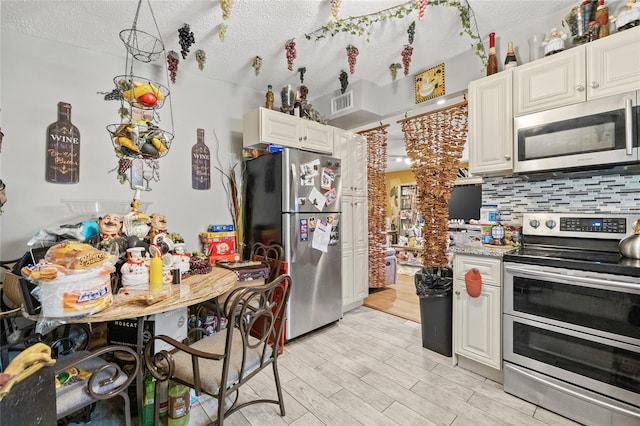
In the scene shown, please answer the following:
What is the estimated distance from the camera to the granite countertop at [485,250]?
6.36 ft

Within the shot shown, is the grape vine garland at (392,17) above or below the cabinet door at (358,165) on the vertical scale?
above

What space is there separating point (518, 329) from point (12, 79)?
392 cm

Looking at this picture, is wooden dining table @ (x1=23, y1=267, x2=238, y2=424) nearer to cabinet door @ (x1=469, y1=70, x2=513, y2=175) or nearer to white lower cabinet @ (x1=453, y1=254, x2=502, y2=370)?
white lower cabinet @ (x1=453, y1=254, x2=502, y2=370)

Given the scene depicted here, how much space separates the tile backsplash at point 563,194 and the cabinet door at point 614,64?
58cm

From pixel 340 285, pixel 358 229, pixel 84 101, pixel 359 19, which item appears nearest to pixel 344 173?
pixel 358 229

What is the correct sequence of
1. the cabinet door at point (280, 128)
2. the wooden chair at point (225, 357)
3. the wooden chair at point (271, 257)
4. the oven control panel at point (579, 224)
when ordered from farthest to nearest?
the cabinet door at point (280, 128), the wooden chair at point (271, 257), the oven control panel at point (579, 224), the wooden chair at point (225, 357)

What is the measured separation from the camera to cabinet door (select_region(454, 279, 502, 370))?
1926 mm

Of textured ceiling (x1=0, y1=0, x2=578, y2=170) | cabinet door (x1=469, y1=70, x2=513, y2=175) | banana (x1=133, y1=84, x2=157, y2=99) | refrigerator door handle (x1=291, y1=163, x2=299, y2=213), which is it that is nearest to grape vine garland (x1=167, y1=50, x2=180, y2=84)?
textured ceiling (x1=0, y1=0, x2=578, y2=170)

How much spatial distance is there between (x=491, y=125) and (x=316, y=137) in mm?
1590

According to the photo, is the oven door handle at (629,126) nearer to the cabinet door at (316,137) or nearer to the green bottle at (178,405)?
the cabinet door at (316,137)

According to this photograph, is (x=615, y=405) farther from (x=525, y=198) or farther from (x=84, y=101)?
(x=84, y=101)

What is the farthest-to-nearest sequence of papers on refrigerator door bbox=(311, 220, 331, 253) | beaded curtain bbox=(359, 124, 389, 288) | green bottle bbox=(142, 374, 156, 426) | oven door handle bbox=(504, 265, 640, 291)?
beaded curtain bbox=(359, 124, 389, 288), papers on refrigerator door bbox=(311, 220, 331, 253), green bottle bbox=(142, 374, 156, 426), oven door handle bbox=(504, 265, 640, 291)

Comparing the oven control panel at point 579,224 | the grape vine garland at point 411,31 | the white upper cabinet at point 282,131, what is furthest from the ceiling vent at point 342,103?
the oven control panel at point 579,224

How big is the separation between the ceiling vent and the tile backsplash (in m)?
1.63
